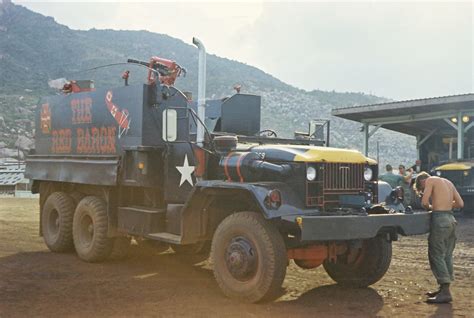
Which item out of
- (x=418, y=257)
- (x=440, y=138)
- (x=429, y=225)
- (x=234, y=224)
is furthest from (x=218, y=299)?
(x=440, y=138)

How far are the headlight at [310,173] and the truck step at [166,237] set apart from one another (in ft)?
5.85

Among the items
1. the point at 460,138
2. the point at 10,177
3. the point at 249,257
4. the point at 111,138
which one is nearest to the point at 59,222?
the point at 111,138

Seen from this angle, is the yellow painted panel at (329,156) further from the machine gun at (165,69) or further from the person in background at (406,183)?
the person in background at (406,183)

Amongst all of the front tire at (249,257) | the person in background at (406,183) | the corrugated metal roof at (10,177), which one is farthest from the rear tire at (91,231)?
the corrugated metal roof at (10,177)

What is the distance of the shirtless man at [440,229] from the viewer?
21.4 ft

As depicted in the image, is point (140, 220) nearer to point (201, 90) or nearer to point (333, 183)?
point (201, 90)

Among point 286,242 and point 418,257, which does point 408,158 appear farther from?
point 286,242

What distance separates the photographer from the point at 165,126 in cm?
679

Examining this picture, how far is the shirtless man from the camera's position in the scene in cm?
653

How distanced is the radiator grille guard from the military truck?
0.04 feet

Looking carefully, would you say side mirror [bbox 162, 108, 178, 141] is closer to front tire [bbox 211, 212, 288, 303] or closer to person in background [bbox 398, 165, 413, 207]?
front tire [bbox 211, 212, 288, 303]

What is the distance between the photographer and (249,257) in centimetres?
604

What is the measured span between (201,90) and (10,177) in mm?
23191

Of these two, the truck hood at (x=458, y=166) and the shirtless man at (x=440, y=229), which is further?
the truck hood at (x=458, y=166)
